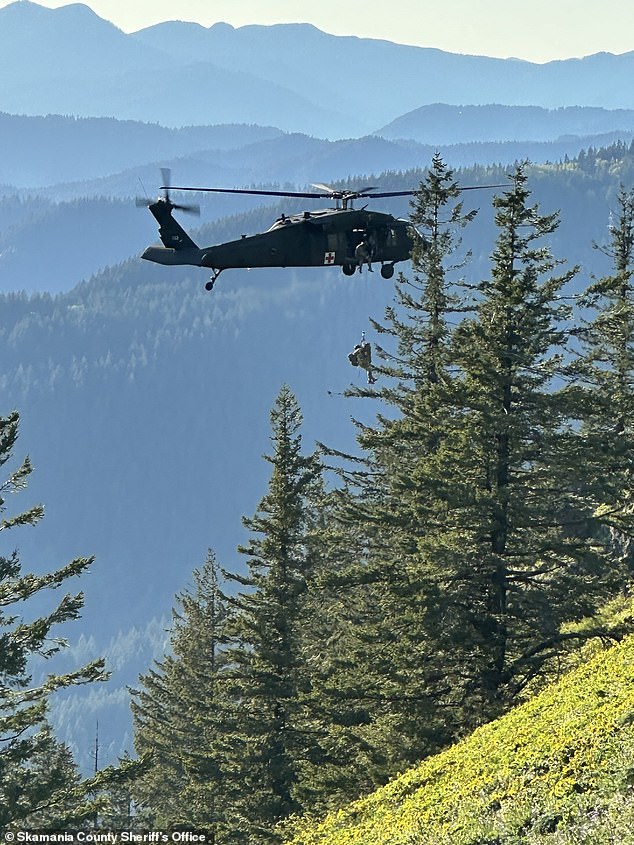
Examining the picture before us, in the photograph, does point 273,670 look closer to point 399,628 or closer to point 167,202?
point 399,628

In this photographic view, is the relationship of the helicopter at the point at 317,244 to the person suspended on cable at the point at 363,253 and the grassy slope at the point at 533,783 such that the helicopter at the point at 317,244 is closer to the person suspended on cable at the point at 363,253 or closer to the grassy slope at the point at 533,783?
the person suspended on cable at the point at 363,253

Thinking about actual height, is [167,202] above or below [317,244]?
above

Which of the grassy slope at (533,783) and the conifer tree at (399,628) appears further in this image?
the conifer tree at (399,628)

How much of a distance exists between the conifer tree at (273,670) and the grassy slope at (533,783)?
517cm

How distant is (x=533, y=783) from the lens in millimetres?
15273

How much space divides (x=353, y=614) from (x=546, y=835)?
17.4 meters

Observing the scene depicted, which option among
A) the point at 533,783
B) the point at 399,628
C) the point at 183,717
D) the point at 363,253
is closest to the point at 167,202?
the point at 363,253

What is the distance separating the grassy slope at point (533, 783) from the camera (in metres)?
13.5

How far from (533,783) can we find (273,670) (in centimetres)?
1390

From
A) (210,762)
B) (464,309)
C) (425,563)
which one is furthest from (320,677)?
(464,309)

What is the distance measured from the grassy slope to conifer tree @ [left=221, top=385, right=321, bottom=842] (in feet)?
17.0

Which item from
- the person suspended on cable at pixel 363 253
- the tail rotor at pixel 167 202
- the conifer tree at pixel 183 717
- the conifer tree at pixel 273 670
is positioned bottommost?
the conifer tree at pixel 183 717

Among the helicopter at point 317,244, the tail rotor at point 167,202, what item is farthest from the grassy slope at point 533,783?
the tail rotor at point 167,202

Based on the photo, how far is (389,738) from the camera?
2422 centimetres
